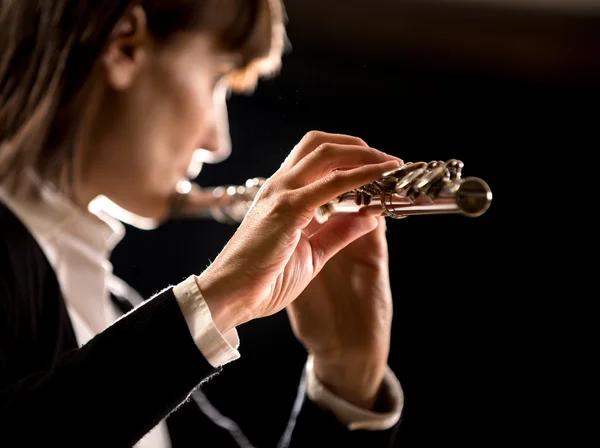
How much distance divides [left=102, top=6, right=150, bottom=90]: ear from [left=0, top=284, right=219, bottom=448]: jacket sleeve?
0.36 m

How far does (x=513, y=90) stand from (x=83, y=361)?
0.32 m

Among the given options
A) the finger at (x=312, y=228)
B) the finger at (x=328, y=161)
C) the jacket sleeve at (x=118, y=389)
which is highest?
the finger at (x=328, y=161)

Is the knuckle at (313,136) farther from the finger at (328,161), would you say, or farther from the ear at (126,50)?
the ear at (126,50)

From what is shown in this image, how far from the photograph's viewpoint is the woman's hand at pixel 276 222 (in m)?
0.37

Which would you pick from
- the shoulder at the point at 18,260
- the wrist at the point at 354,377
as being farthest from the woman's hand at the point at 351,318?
the shoulder at the point at 18,260

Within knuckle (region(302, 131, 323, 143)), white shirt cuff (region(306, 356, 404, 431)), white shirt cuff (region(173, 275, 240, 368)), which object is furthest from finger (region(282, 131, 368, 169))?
white shirt cuff (region(306, 356, 404, 431))

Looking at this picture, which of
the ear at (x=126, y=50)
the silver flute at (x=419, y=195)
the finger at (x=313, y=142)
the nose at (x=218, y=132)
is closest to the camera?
the silver flute at (x=419, y=195)

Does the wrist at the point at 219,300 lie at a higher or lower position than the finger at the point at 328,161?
lower

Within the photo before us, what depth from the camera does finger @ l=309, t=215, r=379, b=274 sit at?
0.45 m

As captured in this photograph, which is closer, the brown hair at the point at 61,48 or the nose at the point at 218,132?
the brown hair at the point at 61,48

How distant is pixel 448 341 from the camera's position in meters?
0.47

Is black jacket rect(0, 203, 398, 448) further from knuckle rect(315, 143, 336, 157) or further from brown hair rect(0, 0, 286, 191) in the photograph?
brown hair rect(0, 0, 286, 191)

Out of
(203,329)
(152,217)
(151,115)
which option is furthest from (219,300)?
(152,217)

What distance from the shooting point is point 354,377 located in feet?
1.82
